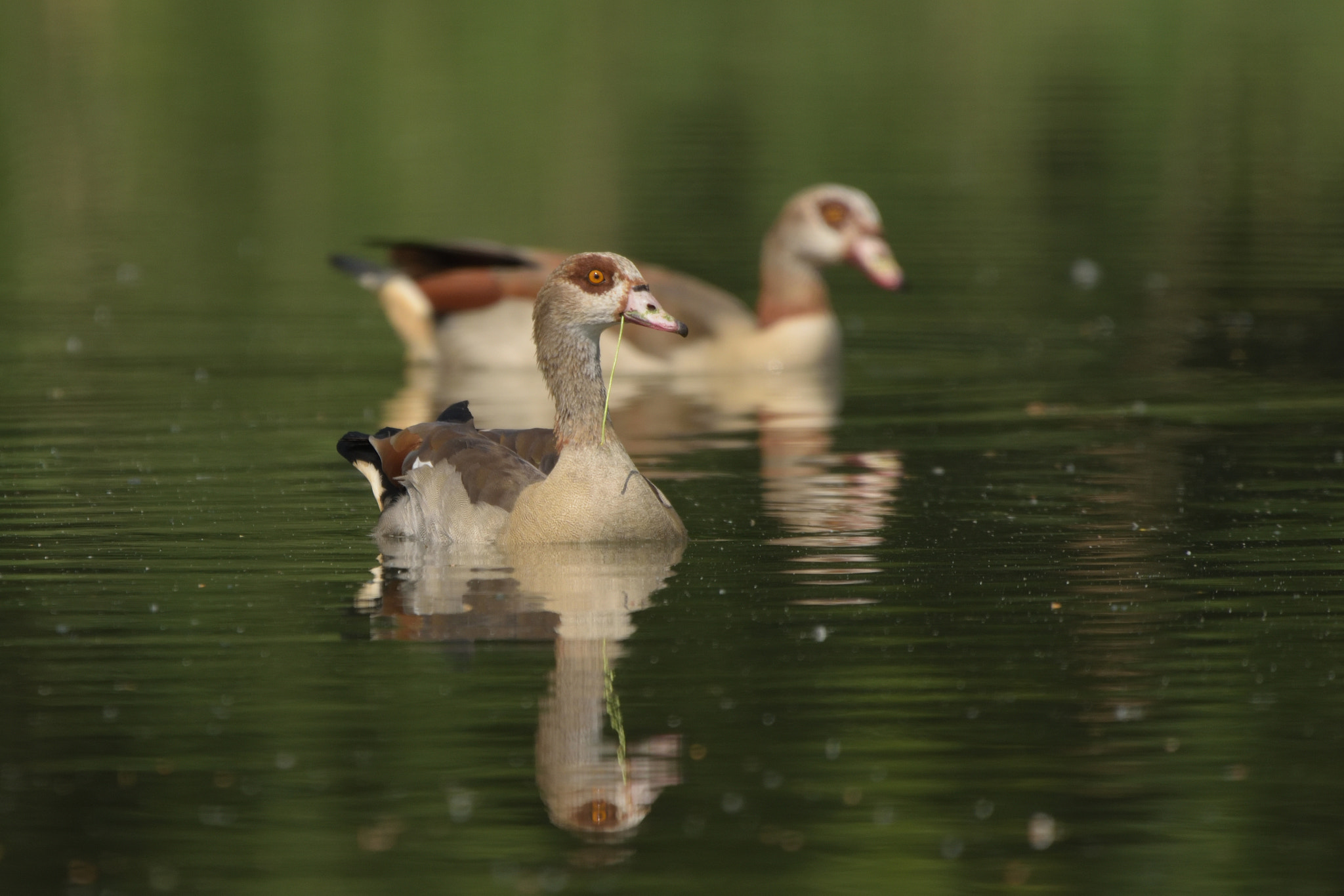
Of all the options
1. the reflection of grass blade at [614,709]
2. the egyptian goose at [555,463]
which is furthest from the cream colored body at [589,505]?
the reflection of grass blade at [614,709]

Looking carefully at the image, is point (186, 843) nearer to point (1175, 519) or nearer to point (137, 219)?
point (1175, 519)

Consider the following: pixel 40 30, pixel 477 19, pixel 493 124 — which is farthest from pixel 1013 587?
pixel 40 30

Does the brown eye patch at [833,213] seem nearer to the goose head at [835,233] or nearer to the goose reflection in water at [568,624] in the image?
the goose head at [835,233]

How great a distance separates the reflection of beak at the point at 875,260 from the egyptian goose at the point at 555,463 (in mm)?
8219

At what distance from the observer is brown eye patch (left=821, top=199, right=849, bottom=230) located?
2036 cm

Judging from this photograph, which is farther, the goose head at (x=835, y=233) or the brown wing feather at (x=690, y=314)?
the goose head at (x=835, y=233)

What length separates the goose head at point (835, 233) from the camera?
20.2 m

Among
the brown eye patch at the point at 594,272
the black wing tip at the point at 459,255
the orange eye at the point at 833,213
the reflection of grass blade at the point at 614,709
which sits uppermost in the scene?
the brown eye patch at the point at 594,272

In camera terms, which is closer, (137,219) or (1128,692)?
(1128,692)

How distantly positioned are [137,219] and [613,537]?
18894 mm

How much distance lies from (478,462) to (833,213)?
366 inches

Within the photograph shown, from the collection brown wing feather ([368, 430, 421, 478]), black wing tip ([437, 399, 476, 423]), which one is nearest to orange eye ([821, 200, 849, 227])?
black wing tip ([437, 399, 476, 423])

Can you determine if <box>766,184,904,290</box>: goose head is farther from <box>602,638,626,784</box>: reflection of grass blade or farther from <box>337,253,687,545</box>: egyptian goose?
<box>602,638,626,784</box>: reflection of grass blade

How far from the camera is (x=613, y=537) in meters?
11.3
